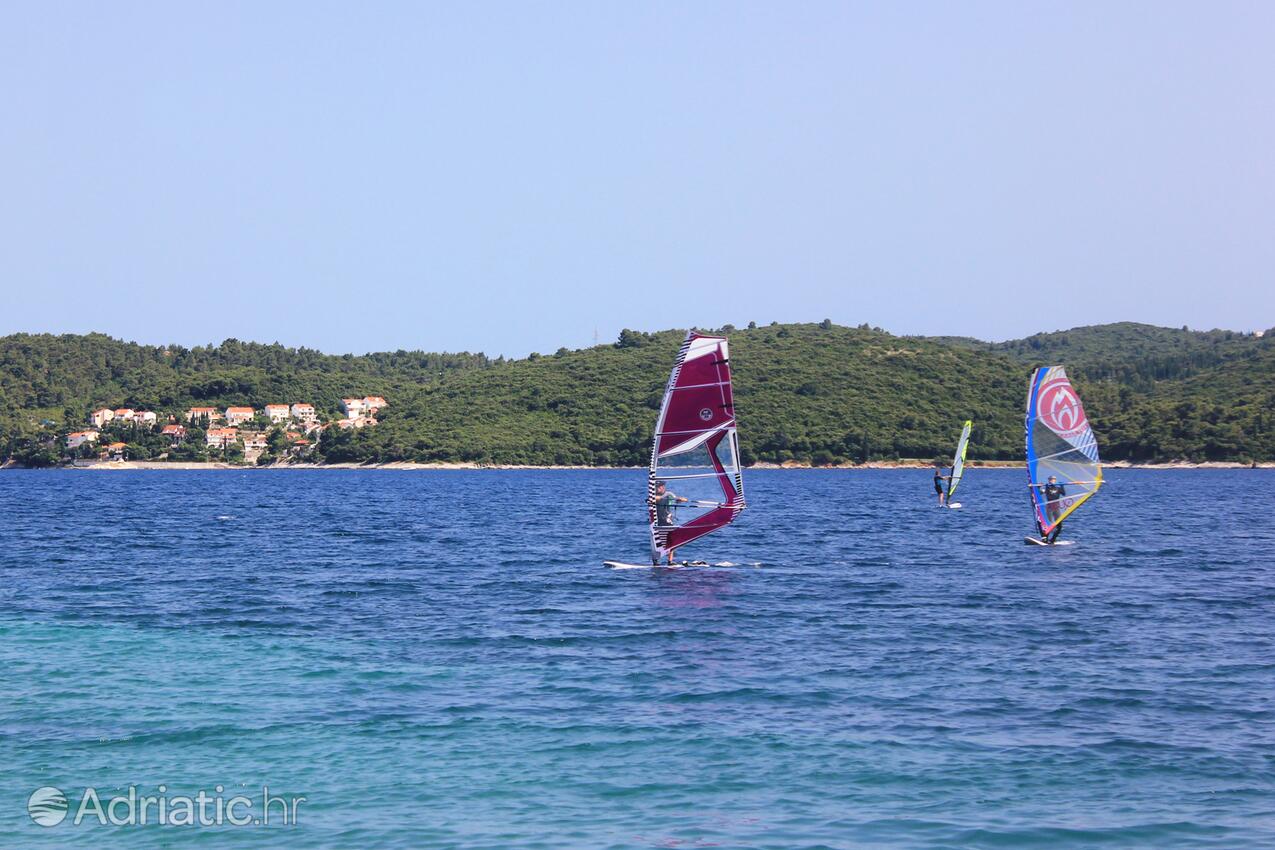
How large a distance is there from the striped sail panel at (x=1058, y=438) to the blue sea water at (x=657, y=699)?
10.7 ft

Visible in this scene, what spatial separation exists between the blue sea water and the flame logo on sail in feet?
16.2

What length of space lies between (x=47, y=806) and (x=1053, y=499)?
42202mm

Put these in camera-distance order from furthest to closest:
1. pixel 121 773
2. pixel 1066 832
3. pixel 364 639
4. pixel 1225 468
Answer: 1. pixel 1225 468
2. pixel 364 639
3. pixel 121 773
4. pixel 1066 832

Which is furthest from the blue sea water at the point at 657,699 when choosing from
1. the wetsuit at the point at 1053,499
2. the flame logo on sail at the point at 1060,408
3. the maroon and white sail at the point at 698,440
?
the flame logo on sail at the point at 1060,408

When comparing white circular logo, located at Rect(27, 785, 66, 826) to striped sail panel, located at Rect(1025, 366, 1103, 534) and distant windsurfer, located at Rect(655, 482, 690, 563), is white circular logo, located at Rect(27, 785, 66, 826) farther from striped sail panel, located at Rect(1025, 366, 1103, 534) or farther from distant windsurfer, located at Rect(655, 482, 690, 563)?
striped sail panel, located at Rect(1025, 366, 1103, 534)

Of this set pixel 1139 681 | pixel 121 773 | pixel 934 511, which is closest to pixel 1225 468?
pixel 934 511

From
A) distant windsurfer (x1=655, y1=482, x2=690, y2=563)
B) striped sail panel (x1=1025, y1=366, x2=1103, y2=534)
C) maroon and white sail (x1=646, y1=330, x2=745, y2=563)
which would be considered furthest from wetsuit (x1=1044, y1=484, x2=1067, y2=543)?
distant windsurfer (x1=655, y1=482, x2=690, y2=563)

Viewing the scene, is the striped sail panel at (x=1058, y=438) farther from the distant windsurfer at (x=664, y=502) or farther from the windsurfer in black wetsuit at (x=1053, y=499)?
the distant windsurfer at (x=664, y=502)

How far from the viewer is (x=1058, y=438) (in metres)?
48.4

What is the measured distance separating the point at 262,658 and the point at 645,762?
11.7 meters

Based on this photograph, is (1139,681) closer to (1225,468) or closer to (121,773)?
(121,773)

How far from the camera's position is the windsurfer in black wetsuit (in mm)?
50469

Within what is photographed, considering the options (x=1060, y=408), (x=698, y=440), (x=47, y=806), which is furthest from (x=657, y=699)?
(x=1060, y=408)

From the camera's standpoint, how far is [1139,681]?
2431cm
